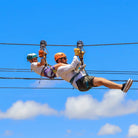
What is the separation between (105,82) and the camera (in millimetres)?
11180

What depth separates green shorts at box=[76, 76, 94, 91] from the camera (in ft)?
38.5

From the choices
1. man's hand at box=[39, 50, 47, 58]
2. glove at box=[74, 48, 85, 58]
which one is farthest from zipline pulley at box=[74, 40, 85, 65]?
man's hand at box=[39, 50, 47, 58]

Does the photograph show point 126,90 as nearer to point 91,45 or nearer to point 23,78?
point 91,45

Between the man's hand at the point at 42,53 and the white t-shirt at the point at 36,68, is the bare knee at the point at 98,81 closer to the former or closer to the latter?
the man's hand at the point at 42,53

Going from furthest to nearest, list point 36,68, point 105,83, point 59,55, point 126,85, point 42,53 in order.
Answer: point 36,68
point 42,53
point 59,55
point 105,83
point 126,85

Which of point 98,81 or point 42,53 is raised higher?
point 42,53

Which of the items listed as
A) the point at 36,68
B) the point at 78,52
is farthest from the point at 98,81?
the point at 36,68

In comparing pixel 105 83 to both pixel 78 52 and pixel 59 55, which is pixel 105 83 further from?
pixel 59 55

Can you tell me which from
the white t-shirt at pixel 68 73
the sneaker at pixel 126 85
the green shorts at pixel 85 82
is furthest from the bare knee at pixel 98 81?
the sneaker at pixel 126 85

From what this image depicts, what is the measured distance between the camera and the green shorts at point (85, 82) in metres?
11.7

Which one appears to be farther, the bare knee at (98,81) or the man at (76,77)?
the man at (76,77)

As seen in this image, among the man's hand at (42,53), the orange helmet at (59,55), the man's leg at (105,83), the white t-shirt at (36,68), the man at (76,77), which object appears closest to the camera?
the man's leg at (105,83)

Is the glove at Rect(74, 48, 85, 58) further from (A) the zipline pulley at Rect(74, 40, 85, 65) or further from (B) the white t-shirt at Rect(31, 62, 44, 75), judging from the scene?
(B) the white t-shirt at Rect(31, 62, 44, 75)

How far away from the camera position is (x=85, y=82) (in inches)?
463
